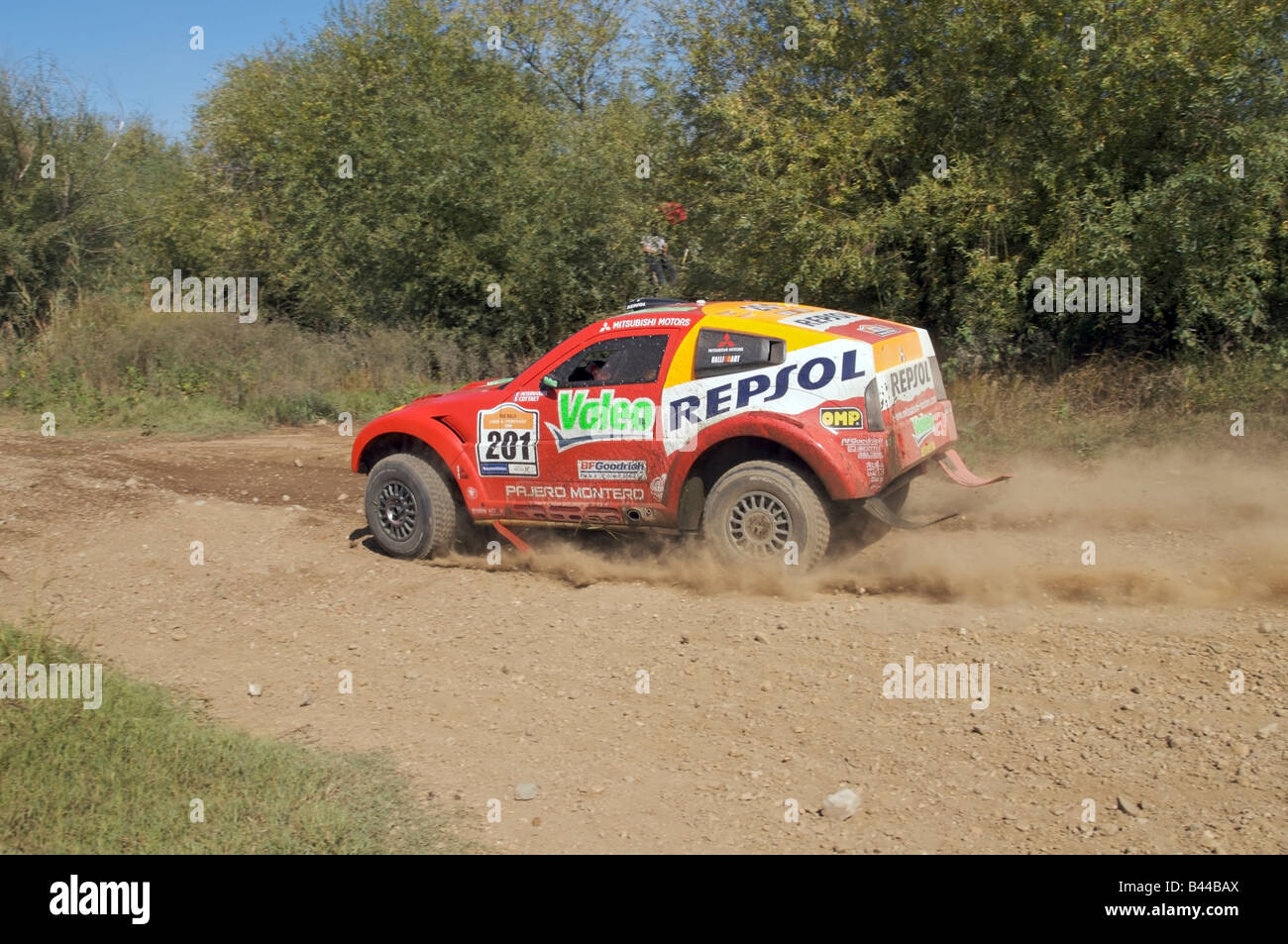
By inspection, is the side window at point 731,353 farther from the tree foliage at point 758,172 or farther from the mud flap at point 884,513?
the tree foliage at point 758,172

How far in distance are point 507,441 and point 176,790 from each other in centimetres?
402

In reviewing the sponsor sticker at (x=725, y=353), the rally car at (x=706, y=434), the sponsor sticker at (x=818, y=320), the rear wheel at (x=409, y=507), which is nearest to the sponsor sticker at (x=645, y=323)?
the rally car at (x=706, y=434)

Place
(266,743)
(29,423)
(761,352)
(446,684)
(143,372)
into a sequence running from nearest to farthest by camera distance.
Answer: (266,743), (446,684), (761,352), (29,423), (143,372)

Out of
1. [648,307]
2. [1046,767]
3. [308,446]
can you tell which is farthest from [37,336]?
[1046,767]

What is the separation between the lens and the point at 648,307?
27.0 feet

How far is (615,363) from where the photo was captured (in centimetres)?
808

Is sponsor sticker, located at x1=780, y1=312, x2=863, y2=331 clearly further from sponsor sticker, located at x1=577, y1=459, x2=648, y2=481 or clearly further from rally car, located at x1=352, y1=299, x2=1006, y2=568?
sponsor sticker, located at x1=577, y1=459, x2=648, y2=481

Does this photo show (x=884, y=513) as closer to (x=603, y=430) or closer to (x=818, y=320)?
Result: (x=818, y=320)

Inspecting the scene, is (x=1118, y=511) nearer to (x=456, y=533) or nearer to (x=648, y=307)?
(x=648, y=307)

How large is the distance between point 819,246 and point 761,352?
6.37 meters

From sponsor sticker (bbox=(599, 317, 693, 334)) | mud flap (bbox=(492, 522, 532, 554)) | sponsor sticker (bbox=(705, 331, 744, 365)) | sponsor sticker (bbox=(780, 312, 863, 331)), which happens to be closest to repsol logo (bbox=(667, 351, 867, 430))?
sponsor sticker (bbox=(705, 331, 744, 365))

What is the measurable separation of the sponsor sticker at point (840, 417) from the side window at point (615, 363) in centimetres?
124

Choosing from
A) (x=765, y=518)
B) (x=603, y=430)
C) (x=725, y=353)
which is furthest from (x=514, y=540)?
(x=725, y=353)
